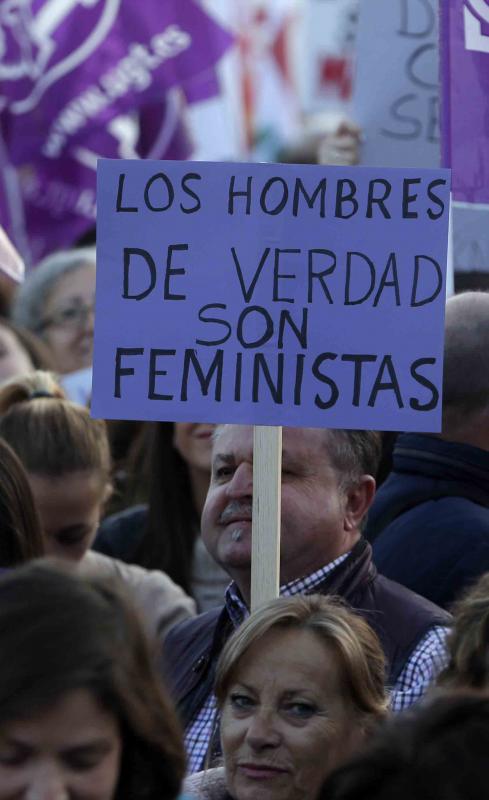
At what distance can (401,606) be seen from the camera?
3600mm

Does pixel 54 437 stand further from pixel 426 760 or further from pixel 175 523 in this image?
pixel 426 760

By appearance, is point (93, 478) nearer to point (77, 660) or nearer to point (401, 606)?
point (401, 606)

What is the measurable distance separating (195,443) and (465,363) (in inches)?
50.0

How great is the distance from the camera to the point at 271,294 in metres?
3.52

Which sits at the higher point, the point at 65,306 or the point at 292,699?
the point at 65,306

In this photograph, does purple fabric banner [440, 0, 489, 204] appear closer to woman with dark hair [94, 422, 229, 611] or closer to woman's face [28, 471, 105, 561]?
woman's face [28, 471, 105, 561]

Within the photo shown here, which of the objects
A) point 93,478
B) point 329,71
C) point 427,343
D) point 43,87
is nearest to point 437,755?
point 427,343

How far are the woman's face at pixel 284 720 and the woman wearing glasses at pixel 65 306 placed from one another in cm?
397

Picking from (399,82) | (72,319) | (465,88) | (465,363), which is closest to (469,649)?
(465,363)

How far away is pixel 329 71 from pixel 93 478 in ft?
40.9

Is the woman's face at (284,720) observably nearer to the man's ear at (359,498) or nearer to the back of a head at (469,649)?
the back of a head at (469,649)

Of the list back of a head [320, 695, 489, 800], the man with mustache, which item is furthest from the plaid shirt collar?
back of a head [320, 695, 489, 800]

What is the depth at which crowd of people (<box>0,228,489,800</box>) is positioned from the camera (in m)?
2.28

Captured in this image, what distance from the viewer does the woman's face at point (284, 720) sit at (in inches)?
120
